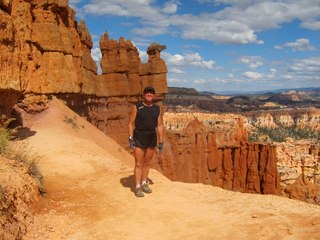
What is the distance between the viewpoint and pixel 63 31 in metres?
21.6

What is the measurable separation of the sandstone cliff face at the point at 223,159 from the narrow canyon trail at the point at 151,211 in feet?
105

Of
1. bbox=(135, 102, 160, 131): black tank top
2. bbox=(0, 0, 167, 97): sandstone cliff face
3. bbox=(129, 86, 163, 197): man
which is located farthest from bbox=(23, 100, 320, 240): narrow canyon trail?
bbox=(0, 0, 167, 97): sandstone cliff face

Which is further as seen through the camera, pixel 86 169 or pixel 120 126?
pixel 120 126

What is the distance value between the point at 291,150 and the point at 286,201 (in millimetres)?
75594

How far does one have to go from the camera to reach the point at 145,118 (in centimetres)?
820

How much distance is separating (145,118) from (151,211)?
2.14m

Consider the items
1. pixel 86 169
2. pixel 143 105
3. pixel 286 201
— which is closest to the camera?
pixel 286 201

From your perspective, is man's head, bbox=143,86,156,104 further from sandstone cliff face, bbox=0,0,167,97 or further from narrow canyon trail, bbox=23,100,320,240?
sandstone cliff face, bbox=0,0,167,97

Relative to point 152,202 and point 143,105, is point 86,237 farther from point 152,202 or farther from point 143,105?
point 143,105

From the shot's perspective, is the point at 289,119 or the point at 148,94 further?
the point at 289,119

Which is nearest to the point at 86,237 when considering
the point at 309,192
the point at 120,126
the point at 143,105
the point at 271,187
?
the point at 143,105

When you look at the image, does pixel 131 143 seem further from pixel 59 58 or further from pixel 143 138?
pixel 59 58

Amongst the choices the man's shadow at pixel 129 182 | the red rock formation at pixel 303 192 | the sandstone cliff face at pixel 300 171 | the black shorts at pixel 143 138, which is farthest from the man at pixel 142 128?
the red rock formation at pixel 303 192

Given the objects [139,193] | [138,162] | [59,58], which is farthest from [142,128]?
[59,58]
